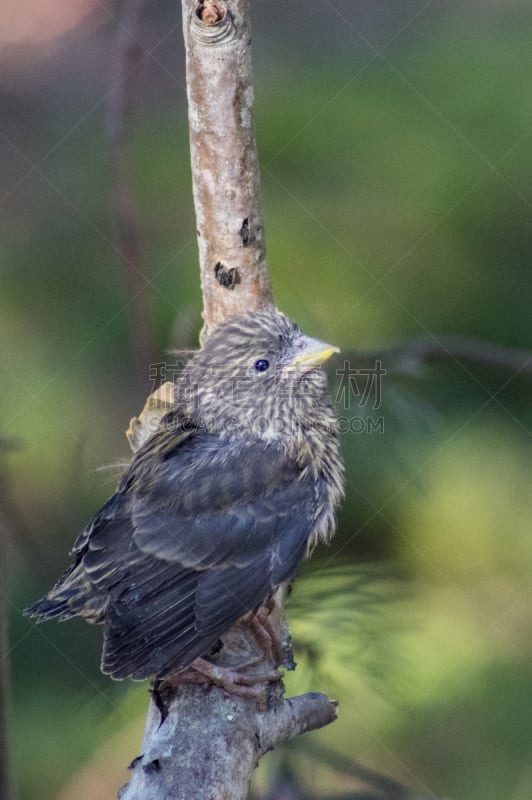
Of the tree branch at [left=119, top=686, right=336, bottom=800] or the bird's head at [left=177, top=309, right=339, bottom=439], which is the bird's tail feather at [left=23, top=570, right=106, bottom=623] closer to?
the tree branch at [left=119, top=686, right=336, bottom=800]

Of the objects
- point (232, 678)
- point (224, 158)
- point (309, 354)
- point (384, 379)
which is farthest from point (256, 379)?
point (232, 678)

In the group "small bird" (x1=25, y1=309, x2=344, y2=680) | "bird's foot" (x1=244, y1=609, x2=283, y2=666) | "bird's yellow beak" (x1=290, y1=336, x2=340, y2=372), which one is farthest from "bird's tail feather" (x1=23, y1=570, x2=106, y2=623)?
"bird's yellow beak" (x1=290, y1=336, x2=340, y2=372)

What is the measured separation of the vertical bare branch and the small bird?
0.34ft

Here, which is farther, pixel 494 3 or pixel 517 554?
pixel 494 3

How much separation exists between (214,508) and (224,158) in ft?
2.89

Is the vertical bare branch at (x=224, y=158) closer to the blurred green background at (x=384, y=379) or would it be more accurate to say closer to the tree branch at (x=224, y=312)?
the tree branch at (x=224, y=312)

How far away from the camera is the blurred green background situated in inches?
113

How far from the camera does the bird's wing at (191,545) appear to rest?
240 centimetres

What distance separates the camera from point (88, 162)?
399 cm

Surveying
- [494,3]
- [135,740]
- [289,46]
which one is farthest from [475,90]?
[135,740]

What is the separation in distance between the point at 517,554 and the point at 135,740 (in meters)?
1.21

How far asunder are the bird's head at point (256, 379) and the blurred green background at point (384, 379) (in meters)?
0.26

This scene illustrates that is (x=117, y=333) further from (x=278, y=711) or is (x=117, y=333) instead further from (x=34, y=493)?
(x=278, y=711)

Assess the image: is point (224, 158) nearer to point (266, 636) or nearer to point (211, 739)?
point (266, 636)
